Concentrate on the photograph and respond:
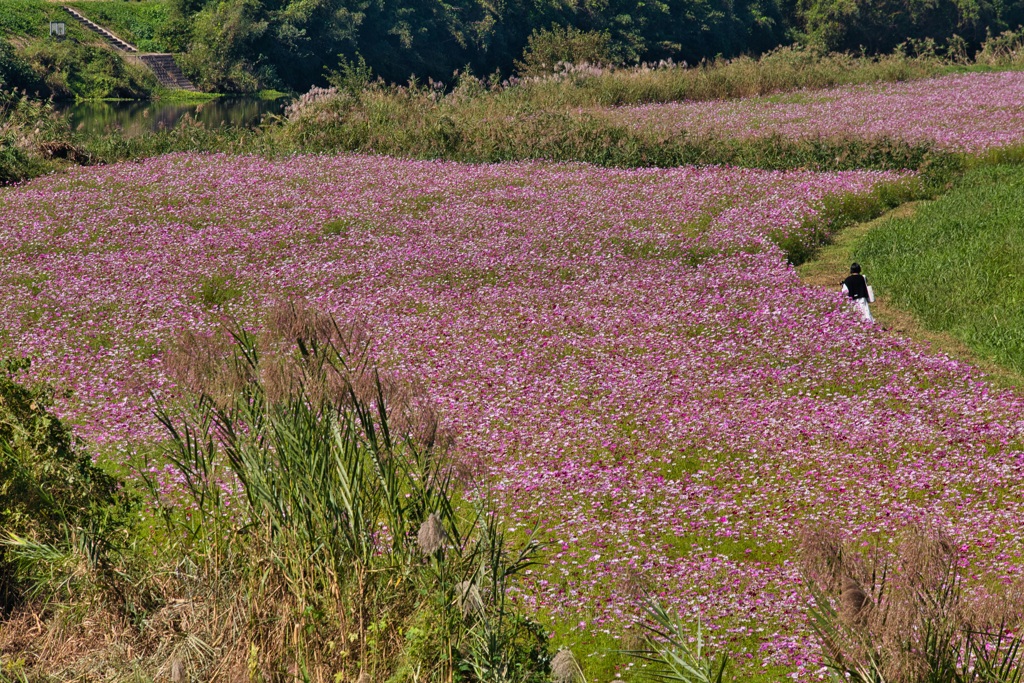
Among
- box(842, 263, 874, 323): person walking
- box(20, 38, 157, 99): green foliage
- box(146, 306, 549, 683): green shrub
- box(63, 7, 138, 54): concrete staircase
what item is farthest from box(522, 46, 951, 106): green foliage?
box(63, 7, 138, 54): concrete staircase

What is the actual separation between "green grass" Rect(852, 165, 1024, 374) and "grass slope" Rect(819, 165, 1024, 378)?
0.01m

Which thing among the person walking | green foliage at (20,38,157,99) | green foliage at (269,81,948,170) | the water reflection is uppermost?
green foliage at (269,81,948,170)

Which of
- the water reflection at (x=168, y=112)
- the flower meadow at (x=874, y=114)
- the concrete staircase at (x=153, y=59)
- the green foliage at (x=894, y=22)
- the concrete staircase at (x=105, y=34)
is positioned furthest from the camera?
the concrete staircase at (x=105, y=34)

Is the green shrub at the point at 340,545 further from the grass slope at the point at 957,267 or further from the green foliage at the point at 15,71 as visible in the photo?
the green foliage at the point at 15,71

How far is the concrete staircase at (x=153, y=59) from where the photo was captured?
7706 cm

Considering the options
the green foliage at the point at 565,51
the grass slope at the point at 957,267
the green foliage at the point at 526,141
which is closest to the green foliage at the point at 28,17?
the green foliage at the point at 565,51

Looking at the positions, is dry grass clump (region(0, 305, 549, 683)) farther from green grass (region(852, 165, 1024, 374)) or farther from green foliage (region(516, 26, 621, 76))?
green foliage (region(516, 26, 621, 76))

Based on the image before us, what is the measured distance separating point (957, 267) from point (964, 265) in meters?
0.16

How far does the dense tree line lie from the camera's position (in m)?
78.6

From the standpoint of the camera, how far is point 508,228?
18.3 m

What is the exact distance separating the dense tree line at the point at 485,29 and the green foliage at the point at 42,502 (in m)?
70.9

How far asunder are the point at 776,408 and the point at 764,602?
11.8ft

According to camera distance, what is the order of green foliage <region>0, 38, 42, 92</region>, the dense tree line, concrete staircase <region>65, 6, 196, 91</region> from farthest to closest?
the dense tree line
concrete staircase <region>65, 6, 196, 91</region>
green foliage <region>0, 38, 42, 92</region>

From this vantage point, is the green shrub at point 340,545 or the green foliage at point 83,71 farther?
the green foliage at point 83,71
